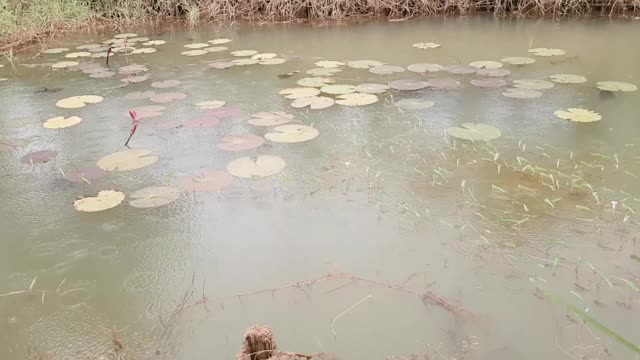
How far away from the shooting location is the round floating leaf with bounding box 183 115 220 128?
3037 mm

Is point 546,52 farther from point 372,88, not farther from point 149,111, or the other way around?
point 149,111

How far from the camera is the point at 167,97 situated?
3.54 m

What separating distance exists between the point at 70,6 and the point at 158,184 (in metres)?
4.46

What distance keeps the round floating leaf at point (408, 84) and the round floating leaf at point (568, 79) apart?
832 mm

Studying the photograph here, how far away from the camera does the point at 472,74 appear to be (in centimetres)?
374

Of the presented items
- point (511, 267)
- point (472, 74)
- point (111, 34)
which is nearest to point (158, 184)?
point (511, 267)

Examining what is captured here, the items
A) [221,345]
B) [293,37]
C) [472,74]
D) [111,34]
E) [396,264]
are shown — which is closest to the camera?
[221,345]

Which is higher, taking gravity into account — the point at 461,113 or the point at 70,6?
the point at 70,6

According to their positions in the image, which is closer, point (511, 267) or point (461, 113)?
point (511, 267)

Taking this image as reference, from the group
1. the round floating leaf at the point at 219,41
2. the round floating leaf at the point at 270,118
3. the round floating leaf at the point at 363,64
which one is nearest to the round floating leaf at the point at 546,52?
the round floating leaf at the point at 363,64

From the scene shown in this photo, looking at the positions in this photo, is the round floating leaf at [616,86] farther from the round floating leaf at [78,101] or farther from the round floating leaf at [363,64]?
the round floating leaf at [78,101]

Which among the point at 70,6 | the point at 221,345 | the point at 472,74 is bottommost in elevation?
the point at 221,345

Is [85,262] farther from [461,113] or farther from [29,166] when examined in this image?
[461,113]

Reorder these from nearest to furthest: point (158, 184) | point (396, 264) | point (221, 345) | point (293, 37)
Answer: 1. point (221, 345)
2. point (396, 264)
3. point (158, 184)
4. point (293, 37)
